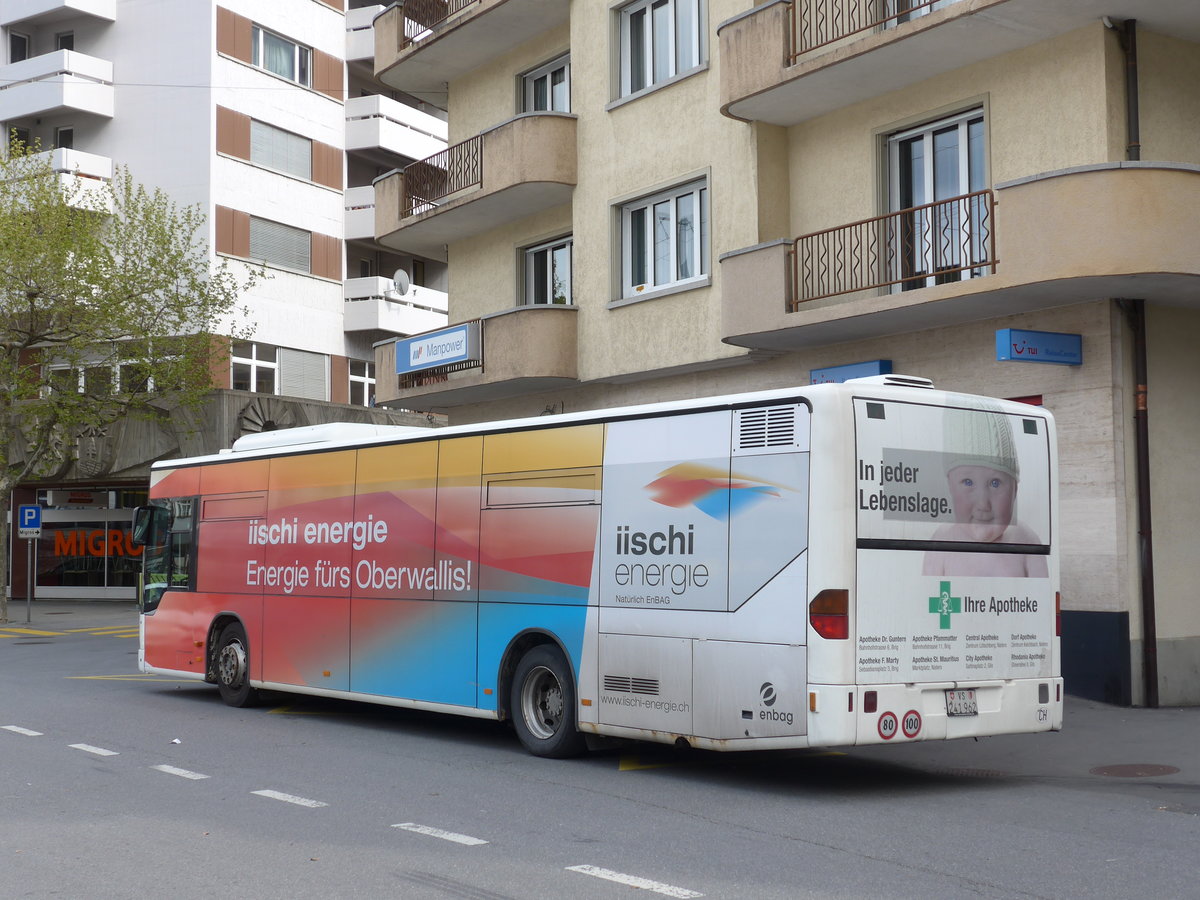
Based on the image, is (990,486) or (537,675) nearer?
(990,486)

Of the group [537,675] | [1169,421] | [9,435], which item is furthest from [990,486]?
[9,435]

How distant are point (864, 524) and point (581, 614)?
8.55 ft

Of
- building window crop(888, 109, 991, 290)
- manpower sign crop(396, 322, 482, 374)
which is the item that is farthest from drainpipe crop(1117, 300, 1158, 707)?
manpower sign crop(396, 322, 482, 374)

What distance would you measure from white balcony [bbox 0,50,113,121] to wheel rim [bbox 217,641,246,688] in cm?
2606

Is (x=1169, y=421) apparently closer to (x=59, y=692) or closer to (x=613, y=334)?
(x=613, y=334)

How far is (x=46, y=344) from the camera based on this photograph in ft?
105

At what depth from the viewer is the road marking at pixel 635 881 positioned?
6.44 metres

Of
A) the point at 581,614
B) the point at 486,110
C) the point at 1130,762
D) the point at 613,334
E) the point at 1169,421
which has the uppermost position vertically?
the point at 486,110

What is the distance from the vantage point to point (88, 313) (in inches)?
1192

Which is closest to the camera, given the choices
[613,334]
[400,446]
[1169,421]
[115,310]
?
[400,446]

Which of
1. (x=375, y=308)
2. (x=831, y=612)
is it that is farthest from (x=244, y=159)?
(x=831, y=612)

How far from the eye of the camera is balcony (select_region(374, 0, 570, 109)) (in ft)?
74.5

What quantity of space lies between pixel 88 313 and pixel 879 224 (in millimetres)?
19536

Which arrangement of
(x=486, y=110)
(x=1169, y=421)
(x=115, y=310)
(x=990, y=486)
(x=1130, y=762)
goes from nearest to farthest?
(x=990, y=486), (x=1130, y=762), (x=1169, y=421), (x=486, y=110), (x=115, y=310)
